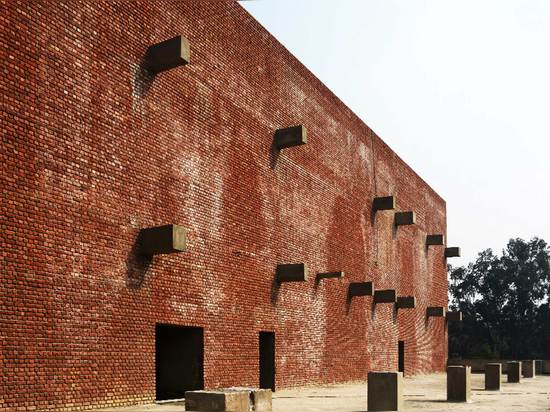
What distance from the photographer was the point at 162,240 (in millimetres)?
13398

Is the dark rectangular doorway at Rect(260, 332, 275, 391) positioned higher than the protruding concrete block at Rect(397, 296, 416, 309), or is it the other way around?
the protruding concrete block at Rect(397, 296, 416, 309)

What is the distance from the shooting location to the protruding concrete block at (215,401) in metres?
11.1

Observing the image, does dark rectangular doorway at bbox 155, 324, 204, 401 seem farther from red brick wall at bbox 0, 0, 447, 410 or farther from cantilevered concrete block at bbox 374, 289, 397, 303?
cantilevered concrete block at bbox 374, 289, 397, 303

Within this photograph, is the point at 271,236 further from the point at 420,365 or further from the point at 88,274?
the point at 420,365

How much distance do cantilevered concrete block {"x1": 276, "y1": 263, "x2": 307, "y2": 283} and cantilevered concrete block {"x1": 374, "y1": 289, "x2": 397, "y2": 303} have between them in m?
7.83

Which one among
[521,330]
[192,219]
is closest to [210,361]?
[192,219]

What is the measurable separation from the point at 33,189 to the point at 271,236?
8.50m

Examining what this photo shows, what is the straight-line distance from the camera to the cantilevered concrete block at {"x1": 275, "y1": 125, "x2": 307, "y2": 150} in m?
19.2

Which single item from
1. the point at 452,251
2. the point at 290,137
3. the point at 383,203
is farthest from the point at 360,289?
the point at 452,251

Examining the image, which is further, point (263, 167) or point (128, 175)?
point (263, 167)

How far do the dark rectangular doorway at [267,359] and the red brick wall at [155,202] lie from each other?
26 centimetres

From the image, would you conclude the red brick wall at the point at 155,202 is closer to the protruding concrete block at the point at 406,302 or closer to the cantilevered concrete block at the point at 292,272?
the cantilevered concrete block at the point at 292,272

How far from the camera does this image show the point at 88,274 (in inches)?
482

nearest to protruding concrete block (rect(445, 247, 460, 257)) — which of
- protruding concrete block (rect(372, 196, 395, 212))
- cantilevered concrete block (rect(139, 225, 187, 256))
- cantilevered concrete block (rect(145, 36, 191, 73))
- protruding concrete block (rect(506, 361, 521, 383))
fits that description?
protruding concrete block (rect(506, 361, 521, 383))
